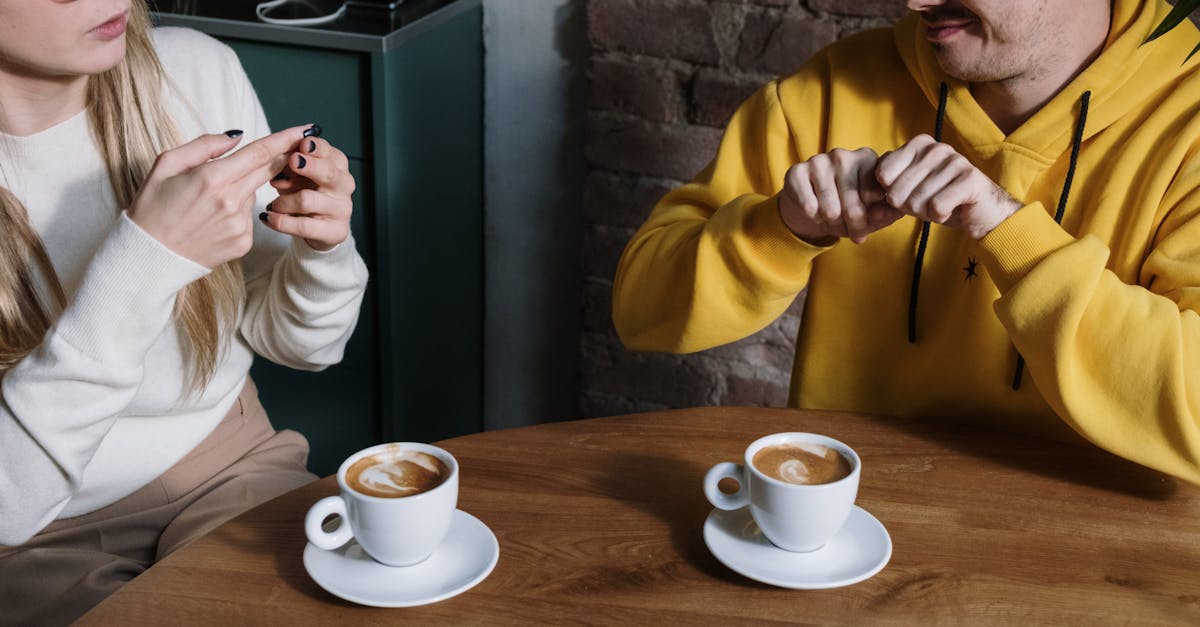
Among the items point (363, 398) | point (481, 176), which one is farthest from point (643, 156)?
point (363, 398)

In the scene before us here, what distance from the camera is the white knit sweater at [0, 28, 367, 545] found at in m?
1.03

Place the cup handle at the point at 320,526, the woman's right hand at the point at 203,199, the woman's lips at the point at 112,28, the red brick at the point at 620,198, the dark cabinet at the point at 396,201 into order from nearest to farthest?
1. the cup handle at the point at 320,526
2. the woman's right hand at the point at 203,199
3. the woman's lips at the point at 112,28
4. the dark cabinet at the point at 396,201
5. the red brick at the point at 620,198

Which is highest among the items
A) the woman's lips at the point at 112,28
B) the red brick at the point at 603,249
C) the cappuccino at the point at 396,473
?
the woman's lips at the point at 112,28

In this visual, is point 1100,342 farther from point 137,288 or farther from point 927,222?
point 137,288

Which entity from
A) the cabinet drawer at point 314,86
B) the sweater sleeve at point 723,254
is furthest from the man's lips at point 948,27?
the cabinet drawer at point 314,86

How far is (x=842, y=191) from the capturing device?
3.61 feet

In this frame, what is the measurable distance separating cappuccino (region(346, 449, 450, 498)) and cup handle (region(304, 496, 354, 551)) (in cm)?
2

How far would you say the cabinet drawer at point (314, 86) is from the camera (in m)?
1.75

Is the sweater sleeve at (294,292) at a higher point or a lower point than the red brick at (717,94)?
lower

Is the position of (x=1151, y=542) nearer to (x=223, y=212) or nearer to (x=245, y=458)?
(x=223, y=212)

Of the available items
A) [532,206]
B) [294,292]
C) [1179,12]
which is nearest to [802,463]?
[1179,12]

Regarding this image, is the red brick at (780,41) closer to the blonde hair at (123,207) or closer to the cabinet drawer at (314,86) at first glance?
the cabinet drawer at (314,86)

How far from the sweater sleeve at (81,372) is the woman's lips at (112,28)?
208 mm

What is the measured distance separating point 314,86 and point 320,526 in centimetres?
105
